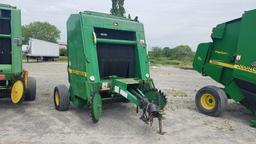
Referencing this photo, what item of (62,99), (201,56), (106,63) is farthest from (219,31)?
(62,99)

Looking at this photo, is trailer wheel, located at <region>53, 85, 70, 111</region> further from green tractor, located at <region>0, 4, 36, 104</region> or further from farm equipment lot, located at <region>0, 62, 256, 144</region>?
green tractor, located at <region>0, 4, 36, 104</region>

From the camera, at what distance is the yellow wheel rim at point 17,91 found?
23.0 feet

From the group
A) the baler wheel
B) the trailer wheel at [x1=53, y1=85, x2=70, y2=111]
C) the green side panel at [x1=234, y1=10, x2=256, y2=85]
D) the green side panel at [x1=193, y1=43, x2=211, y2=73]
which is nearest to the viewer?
the baler wheel

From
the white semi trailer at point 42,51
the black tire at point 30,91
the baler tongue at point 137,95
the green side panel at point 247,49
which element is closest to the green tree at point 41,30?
the white semi trailer at point 42,51

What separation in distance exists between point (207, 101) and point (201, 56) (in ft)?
4.75

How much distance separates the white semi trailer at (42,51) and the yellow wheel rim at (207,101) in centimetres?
2945

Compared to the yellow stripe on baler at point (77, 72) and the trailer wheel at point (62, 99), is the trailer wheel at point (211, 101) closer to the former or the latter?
the yellow stripe on baler at point (77, 72)

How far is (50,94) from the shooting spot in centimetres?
991

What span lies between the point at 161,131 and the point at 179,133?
392mm

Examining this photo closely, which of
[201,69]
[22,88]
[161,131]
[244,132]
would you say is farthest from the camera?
[201,69]

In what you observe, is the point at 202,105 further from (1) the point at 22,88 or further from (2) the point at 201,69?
(1) the point at 22,88

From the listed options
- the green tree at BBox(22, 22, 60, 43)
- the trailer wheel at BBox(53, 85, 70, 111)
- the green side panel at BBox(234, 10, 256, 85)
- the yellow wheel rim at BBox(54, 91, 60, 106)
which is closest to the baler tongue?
the trailer wheel at BBox(53, 85, 70, 111)

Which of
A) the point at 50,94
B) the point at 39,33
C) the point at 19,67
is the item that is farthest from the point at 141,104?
the point at 39,33

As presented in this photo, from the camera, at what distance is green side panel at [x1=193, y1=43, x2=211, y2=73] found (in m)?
8.66
